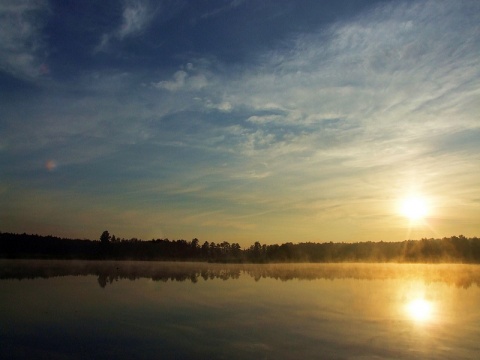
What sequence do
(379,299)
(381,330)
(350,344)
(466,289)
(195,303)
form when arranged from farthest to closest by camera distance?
(466,289), (379,299), (195,303), (381,330), (350,344)

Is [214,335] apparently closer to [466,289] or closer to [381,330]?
[381,330]

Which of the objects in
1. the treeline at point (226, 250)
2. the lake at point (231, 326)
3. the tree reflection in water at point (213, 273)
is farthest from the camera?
the treeline at point (226, 250)

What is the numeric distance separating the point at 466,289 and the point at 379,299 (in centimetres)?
1372

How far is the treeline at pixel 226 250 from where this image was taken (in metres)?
127

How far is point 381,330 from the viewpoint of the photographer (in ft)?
62.3

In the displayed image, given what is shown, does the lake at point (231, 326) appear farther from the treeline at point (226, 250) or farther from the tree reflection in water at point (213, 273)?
the treeline at point (226, 250)

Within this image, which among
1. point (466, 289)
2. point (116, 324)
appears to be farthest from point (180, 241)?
point (116, 324)

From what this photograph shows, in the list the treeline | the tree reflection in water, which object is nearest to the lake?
the tree reflection in water

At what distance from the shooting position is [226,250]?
192250 millimetres

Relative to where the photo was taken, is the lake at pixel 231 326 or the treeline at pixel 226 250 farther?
the treeline at pixel 226 250

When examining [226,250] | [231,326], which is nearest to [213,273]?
[231,326]

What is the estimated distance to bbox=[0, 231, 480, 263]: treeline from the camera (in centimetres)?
12725

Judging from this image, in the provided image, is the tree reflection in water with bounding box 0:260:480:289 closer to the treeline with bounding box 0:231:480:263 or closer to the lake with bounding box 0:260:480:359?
the lake with bounding box 0:260:480:359

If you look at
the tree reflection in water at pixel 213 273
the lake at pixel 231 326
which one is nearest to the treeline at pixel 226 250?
the tree reflection in water at pixel 213 273
